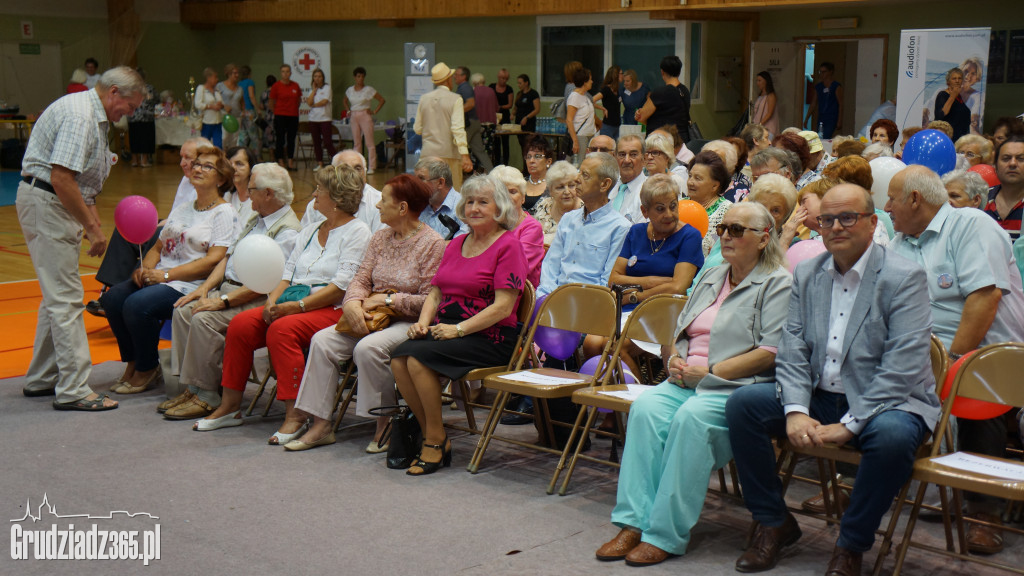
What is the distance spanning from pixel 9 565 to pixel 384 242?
212 centimetres

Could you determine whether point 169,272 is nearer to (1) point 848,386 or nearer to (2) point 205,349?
(2) point 205,349

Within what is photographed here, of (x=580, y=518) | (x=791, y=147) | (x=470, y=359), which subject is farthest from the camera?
(x=791, y=147)

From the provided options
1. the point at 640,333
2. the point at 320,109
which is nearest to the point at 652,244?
the point at 640,333

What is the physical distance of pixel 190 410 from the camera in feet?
16.3

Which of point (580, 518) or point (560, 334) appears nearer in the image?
point (580, 518)

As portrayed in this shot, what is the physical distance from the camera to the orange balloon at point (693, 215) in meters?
4.86

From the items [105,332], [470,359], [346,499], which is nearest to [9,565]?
[346,499]

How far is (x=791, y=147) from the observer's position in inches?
257

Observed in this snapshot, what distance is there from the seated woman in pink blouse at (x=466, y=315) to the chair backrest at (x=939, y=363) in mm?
1744

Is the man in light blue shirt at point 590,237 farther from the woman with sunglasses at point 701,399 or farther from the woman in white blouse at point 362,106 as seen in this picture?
the woman in white blouse at point 362,106

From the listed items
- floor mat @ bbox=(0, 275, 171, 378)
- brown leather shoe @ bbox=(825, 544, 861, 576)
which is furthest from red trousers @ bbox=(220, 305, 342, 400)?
brown leather shoe @ bbox=(825, 544, 861, 576)

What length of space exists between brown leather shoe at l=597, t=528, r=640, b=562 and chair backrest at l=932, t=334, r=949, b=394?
106 centimetres

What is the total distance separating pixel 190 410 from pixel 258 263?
807 millimetres

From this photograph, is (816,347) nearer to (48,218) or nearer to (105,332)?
(48,218)
